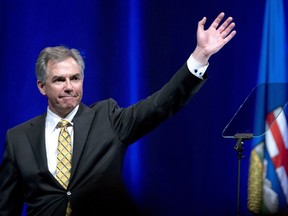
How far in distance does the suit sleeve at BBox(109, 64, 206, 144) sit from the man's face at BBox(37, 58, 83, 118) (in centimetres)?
15

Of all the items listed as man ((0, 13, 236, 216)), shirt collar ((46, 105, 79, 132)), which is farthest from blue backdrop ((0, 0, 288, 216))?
shirt collar ((46, 105, 79, 132))

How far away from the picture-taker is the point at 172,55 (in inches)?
126

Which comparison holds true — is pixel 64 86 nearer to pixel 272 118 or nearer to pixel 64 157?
pixel 64 157

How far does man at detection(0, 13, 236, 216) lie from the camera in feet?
6.87

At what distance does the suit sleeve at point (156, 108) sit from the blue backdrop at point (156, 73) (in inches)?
37.3

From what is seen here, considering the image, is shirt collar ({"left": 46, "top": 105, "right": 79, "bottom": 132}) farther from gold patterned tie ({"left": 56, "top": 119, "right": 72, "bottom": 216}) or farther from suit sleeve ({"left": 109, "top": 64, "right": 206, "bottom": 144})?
suit sleeve ({"left": 109, "top": 64, "right": 206, "bottom": 144})

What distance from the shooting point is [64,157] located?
2.22 meters

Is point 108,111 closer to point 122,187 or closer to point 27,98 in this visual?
point 122,187

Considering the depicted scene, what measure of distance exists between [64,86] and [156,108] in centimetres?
43

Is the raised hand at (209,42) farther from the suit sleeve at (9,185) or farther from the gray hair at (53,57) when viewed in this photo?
the suit sleeve at (9,185)

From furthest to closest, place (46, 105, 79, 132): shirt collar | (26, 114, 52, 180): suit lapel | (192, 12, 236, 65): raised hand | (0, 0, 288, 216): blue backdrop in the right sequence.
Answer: (0, 0, 288, 216): blue backdrop
(46, 105, 79, 132): shirt collar
(26, 114, 52, 180): suit lapel
(192, 12, 236, 65): raised hand

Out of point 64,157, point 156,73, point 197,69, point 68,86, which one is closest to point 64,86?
point 68,86

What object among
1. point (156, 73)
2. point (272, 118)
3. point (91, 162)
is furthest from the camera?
point (156, 73)

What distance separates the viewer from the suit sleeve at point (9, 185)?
2289 mm
